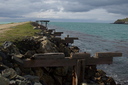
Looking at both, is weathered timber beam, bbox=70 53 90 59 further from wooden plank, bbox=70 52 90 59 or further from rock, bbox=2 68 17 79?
rock, bbox=2 68 17 79

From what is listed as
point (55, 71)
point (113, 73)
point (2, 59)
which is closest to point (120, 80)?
point (113, 73)

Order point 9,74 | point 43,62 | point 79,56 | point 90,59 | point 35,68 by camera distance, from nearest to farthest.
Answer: point 9,74 → point 43,62 → point 79,56 → point 90,59 → point 35,68

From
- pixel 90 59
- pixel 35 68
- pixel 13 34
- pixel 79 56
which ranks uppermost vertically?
pixel 13 34

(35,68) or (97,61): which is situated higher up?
(97,61)

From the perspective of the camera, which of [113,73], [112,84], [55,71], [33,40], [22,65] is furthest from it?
[113,73]

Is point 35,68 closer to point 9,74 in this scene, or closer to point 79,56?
point 79,56

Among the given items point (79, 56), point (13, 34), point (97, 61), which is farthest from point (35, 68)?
point (13, 34)

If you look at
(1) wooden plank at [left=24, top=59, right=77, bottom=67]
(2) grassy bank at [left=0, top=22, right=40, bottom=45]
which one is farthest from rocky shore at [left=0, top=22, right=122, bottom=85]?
(2) grassy bank at [left=0, top=22, right=40, bottom=45]

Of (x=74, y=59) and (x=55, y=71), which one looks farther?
(x=55, y=71)

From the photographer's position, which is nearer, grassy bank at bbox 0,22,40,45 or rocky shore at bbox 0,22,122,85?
rocky shore at bbox 0,22,122,85

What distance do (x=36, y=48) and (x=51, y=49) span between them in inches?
59.9

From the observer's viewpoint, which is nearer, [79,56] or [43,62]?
[43,62]

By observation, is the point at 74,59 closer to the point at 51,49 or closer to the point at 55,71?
the point at 55,71

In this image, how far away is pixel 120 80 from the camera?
55.3 ft
